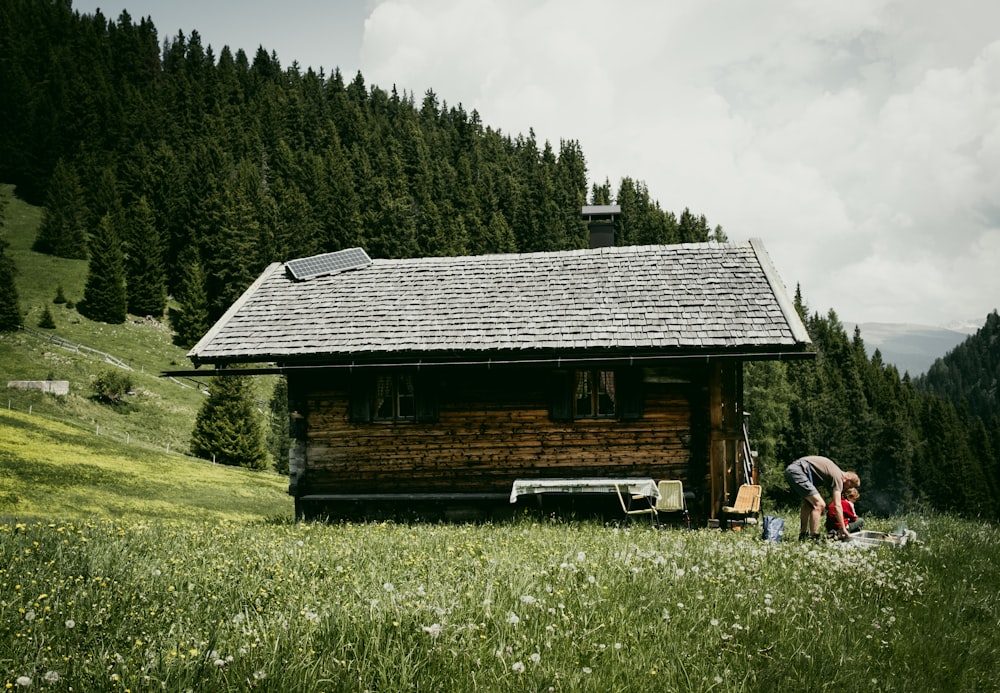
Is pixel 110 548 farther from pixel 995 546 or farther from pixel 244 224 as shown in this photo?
pixel 244 224

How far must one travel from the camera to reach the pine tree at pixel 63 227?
3152 inches

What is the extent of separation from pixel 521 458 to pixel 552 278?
4700 mm

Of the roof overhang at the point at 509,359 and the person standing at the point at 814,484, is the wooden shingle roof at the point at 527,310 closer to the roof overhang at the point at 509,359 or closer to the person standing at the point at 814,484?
the roof overhang at the point at 509,359

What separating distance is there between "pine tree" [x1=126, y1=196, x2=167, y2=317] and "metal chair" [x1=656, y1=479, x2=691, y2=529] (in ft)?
237

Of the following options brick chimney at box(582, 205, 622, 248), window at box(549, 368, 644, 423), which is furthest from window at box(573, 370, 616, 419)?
brick chimney at box(582, 205, 622, 248)

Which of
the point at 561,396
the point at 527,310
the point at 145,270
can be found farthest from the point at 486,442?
the point at 145,270

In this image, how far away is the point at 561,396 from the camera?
49.4ft

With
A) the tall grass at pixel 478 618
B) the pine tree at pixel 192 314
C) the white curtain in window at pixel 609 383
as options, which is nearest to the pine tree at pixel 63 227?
the pine tree at pixel 192 314

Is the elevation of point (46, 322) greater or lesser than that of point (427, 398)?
greater

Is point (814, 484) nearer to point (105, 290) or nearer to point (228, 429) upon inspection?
point (228, 429)

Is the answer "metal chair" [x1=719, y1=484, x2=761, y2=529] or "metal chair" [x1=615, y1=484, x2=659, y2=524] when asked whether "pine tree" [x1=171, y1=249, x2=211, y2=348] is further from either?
"metal chair" [x1=719, y1=484, x2=761, y2=529]

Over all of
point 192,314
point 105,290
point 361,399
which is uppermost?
point 105,290

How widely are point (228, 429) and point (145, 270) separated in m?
39.8

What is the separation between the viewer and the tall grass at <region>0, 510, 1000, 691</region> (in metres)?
3.86
